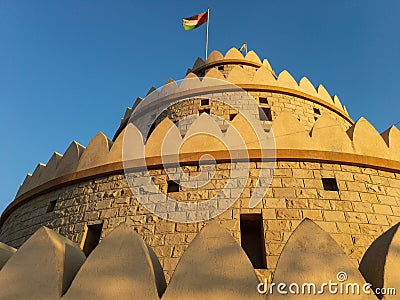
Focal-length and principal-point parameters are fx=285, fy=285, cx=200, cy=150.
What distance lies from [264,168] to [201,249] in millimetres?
2849

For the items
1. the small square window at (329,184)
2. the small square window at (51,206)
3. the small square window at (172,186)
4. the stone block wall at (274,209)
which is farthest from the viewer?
the small square window at (51,206)

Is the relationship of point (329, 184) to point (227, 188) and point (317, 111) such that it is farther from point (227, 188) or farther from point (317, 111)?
point (317, 111)

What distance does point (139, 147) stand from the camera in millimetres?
6117

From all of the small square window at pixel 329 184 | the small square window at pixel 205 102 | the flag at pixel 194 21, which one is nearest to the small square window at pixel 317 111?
the small square window at pixel 205 102

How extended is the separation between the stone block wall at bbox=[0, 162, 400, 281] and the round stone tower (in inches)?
0.7

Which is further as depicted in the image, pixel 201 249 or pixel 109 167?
pixel 109 167

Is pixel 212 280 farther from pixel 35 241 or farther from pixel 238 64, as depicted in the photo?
pixel 238 64

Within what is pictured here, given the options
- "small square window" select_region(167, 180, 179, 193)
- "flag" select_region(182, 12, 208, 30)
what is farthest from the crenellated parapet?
"flag" select_region(182, 12, 208, 30)

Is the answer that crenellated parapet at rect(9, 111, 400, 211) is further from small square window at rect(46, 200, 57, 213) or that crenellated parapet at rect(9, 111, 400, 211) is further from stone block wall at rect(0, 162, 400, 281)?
small square window at rect(46, 200, 57, 213)

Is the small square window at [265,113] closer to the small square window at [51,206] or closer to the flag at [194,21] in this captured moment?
the small square window at [51,206]

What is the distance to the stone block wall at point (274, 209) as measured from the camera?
14.9 feet

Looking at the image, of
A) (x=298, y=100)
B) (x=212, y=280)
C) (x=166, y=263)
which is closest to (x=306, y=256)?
(x=212, y=280)

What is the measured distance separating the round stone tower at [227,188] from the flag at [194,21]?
36.6 ft

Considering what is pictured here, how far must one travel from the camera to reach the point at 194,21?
52.3ft
